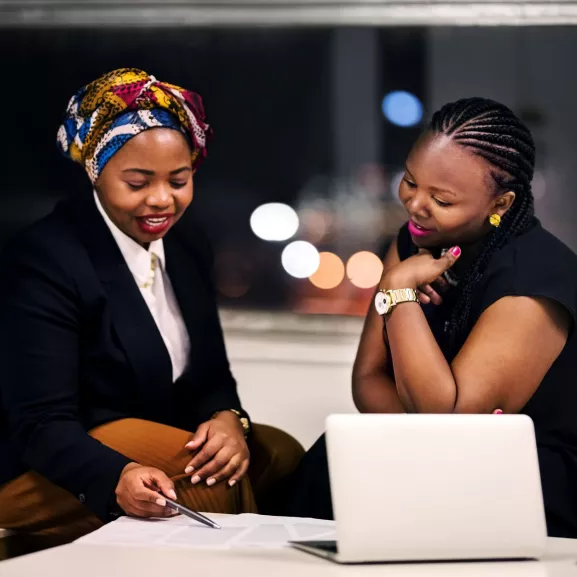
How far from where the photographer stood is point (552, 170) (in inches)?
90.0

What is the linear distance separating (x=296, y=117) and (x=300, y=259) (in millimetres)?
380

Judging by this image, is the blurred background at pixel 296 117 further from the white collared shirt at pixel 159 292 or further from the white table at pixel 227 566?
the white table at pixel 227 566

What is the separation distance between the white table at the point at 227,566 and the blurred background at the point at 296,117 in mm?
1053

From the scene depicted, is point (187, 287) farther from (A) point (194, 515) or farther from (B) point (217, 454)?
(A) point (194, 515)

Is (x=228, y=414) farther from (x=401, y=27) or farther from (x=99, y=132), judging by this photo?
(x=401, y=27)

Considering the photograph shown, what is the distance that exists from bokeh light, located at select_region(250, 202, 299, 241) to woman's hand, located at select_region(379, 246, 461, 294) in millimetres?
414

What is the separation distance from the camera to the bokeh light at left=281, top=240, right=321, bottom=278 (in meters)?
2.43

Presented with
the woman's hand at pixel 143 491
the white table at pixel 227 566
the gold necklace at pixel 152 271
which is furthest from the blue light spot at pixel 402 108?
the white table at pixel 227 566

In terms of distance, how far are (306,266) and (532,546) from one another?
1.21 meters

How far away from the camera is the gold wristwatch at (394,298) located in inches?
78.8

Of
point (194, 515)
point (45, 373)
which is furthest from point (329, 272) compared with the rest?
point (194, 515)

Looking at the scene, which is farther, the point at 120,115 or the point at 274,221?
the point at 274,221

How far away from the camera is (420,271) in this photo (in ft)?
6.74

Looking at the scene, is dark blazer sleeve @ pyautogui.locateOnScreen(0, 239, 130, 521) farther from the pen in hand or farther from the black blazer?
the pen in hand
